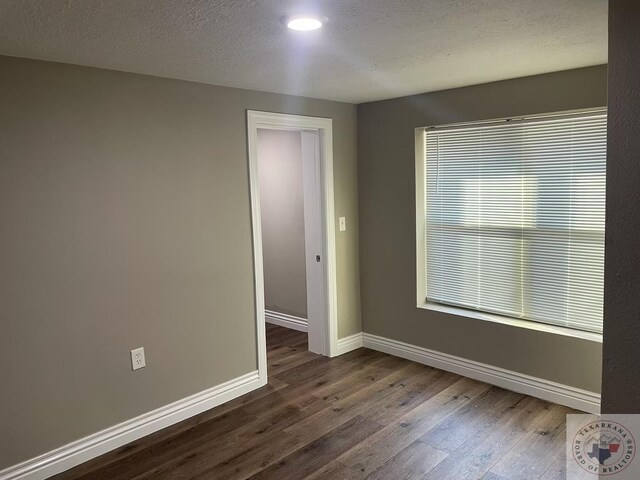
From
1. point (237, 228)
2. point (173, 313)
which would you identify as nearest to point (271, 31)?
point (237, 228)

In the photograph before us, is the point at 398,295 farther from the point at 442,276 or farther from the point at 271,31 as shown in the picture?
the point at 271,31

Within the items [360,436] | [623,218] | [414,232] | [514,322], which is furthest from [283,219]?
[623,218]

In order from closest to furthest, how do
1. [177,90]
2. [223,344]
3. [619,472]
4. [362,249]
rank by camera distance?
[619,472]
[177,90]
[223,344]
[362,249]

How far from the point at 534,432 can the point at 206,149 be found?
262 cm

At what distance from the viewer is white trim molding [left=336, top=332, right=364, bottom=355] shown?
421 centimetres

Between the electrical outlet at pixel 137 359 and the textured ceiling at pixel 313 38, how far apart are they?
1.60 metres

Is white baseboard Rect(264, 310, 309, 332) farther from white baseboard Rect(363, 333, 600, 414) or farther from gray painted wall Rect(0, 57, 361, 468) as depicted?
gray painted wall Rect(0, 57, 361, 468)

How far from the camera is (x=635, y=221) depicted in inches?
67.0

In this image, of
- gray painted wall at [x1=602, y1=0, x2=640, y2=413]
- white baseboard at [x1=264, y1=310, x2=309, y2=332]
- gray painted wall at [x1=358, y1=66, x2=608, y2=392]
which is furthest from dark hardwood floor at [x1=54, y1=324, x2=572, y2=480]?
white baseboard at [x1=264, y1=310, x2=309, y2=332]

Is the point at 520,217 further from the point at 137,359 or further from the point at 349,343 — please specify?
the point at 137,359

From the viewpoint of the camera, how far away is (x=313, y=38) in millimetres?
2156

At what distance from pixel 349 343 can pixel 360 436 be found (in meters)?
1.42

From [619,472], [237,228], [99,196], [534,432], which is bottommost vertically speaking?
[534,432]

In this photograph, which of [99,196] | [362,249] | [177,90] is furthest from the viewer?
[362,249]
